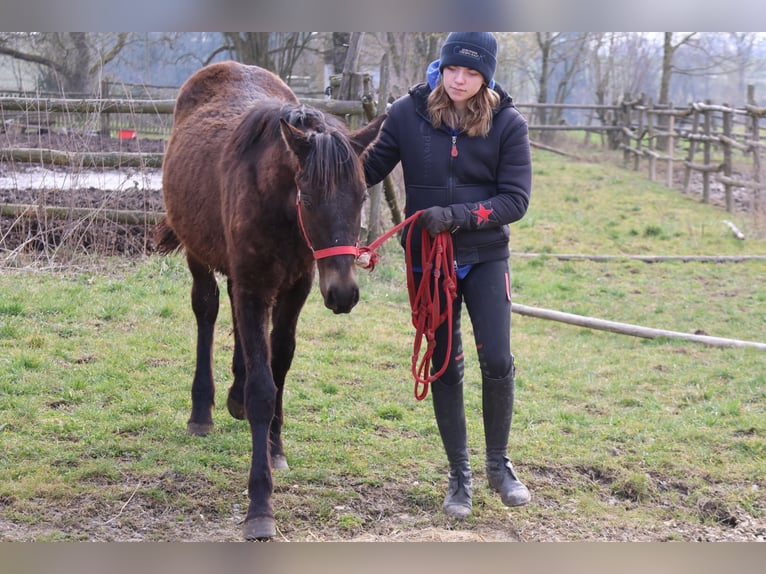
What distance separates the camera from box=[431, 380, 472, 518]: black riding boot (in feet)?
12.0

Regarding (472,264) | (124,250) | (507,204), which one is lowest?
(124,250)

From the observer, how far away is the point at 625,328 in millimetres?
6789

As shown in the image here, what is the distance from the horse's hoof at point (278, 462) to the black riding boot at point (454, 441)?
87 centimetres

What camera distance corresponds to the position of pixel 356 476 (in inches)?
159

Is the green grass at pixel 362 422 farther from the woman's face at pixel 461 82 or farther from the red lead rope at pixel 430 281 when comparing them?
the woman's face at pixel 461 82

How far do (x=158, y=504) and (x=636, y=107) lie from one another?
19.8 metres

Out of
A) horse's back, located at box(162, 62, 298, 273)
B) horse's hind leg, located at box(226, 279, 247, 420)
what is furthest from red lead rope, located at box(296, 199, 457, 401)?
horse's hind leg, located at box(226, 279, 247, 420)

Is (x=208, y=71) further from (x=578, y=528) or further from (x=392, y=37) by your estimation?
(x=392, y=37)

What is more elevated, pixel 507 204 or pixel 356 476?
pixel 507 204

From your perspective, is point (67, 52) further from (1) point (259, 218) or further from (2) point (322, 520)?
(2) point (322, 520)

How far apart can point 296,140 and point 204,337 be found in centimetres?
199

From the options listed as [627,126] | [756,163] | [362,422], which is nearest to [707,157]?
[756,163]
